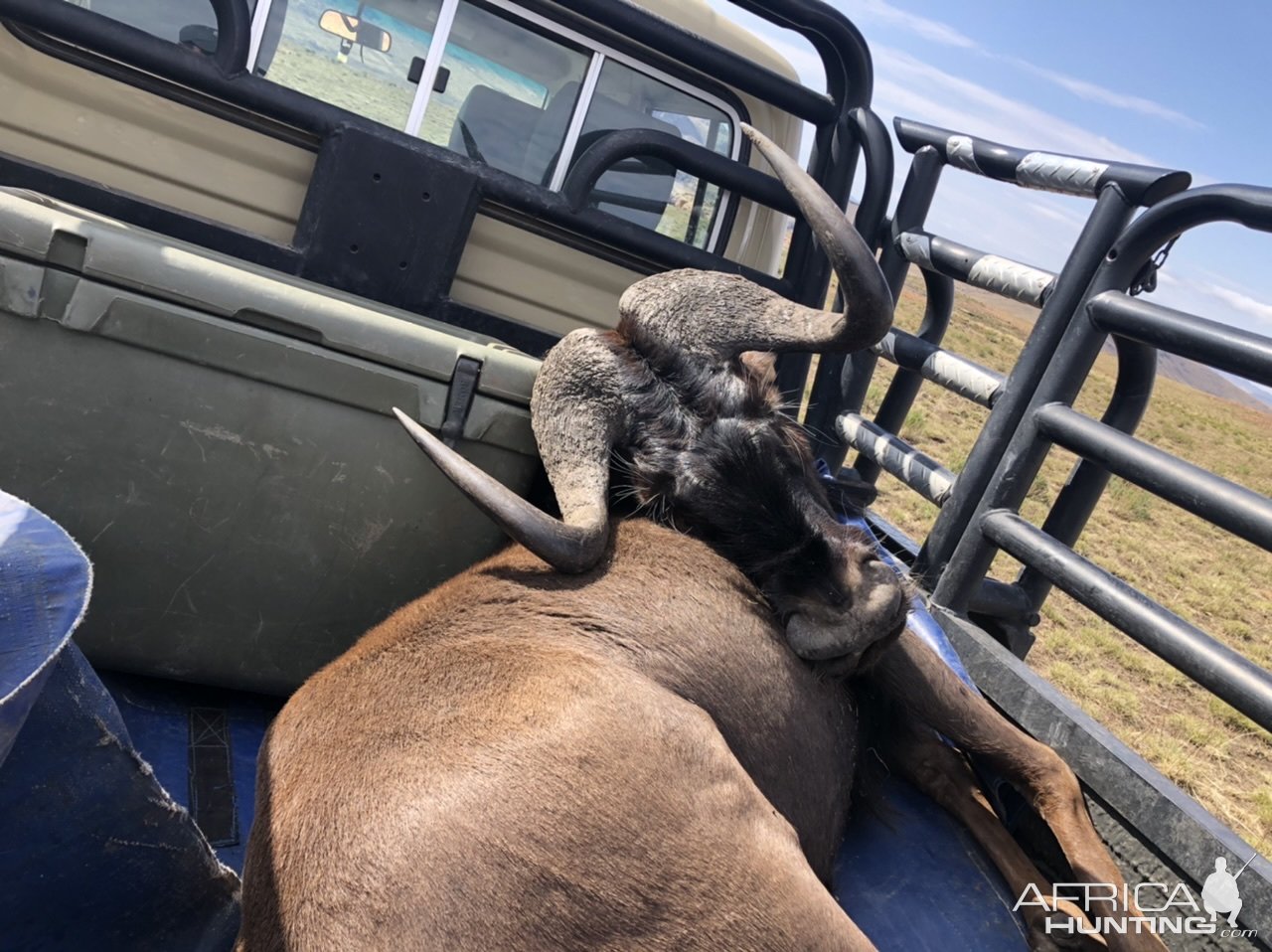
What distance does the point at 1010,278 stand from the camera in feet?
11.4

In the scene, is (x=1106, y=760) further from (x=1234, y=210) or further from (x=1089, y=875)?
(x=1234, y=210)

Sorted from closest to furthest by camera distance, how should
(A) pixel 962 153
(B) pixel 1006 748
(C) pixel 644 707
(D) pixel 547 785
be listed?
(D) pixel 547 785 → (C) pixel 644 707 → (B) pixel 1006 748 → (A) pixel 962 153

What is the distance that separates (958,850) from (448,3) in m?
3.37

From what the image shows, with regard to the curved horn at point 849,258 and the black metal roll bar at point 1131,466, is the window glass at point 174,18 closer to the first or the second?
the curved horn at point 849,258

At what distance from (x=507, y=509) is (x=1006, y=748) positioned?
1.57 m

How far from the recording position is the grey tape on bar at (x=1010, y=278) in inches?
132

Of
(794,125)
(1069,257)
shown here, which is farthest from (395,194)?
(1069,257)

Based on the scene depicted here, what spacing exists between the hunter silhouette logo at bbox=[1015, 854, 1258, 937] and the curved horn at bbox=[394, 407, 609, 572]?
1561mm

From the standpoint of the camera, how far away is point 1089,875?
2.48 m

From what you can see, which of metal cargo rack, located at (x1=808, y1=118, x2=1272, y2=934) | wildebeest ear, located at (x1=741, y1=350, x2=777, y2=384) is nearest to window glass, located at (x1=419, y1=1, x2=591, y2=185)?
wildebeest ear, located at (x1=741, y1=350, x2=777, y2=384)

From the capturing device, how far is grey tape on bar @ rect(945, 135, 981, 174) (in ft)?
12.4

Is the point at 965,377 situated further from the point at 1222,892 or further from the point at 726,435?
the point at 1222,892

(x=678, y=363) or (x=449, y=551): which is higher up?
(x=678, y=363)

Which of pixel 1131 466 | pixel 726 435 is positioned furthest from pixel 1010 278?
pixel 726 435
